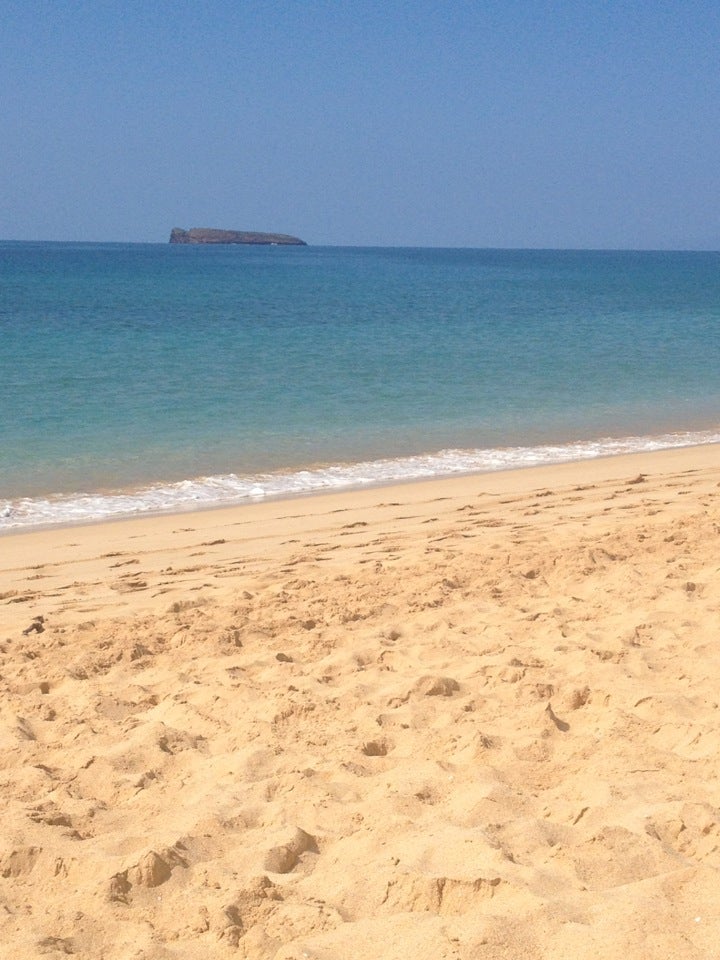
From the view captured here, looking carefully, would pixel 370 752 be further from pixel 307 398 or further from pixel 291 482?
pixel 307 398

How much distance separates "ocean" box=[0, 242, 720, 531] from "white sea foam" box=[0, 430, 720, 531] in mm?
39

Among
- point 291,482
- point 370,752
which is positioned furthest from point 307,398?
point 370,752

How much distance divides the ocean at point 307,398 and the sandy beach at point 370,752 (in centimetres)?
403

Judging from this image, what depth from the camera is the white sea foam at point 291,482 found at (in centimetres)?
965

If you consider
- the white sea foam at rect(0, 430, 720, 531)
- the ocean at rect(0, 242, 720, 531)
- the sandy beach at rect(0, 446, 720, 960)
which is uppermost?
the ocean at rect(0, 242, 720, 531)

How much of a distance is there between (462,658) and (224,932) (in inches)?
89.4

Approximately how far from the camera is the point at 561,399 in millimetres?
17375

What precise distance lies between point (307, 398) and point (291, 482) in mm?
5833

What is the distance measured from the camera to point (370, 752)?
410cm

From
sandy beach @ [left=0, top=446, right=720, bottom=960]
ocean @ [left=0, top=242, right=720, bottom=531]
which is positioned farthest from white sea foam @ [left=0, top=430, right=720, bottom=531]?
sandy beach @ [left=0, top=446, right=720, bottom=960]

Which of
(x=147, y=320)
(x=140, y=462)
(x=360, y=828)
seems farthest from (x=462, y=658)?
(x=147, y=320)

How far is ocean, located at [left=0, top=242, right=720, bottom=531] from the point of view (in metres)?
11.4

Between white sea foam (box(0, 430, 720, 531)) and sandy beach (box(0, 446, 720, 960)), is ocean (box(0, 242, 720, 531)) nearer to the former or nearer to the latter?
white sea foam (box(0, 430, 720, 531))

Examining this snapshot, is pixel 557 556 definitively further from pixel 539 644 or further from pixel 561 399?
pixel 561 399
